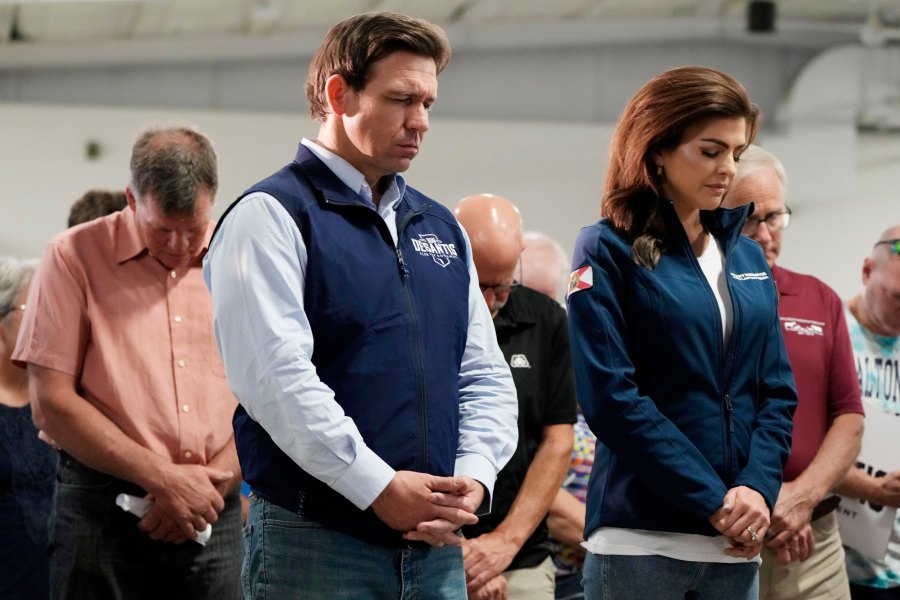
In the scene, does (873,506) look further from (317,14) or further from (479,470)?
(317,14)

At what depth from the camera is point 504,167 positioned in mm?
8547

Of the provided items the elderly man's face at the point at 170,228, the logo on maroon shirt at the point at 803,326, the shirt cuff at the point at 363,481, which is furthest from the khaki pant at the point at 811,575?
the elderly man's face at the point at 170,228

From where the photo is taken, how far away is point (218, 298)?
74.2 inches

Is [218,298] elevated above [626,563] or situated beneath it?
elevated above

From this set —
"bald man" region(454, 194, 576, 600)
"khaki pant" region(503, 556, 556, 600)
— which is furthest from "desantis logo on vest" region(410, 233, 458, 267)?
"khaki pant" region(503, 556, 556, 600)

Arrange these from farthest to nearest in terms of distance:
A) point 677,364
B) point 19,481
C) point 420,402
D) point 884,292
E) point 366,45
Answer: point 884,292 → point 19,481 → point 677,364 → point 366,45 → point 420,402

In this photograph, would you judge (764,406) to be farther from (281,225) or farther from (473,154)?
(473,154)

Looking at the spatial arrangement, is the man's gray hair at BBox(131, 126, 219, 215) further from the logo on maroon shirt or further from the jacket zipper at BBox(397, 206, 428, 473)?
the logo on maroon shirt

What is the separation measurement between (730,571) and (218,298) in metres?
1.05

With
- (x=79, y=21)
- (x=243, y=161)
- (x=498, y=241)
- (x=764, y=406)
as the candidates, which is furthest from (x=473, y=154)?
(x=764, y=406)

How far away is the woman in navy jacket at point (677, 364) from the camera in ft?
6.81

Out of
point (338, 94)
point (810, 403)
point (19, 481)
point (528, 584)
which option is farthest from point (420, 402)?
point (19, 481)

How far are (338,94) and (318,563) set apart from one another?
80 cm

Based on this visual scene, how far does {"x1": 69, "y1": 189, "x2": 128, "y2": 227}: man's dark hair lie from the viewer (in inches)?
153
